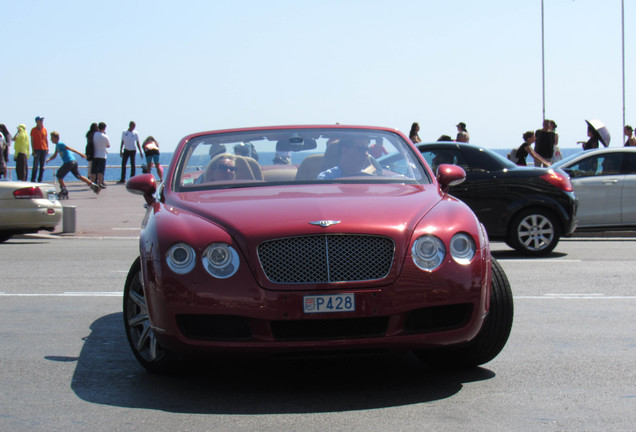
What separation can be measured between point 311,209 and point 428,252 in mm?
660

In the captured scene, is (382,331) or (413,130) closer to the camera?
(382,331)

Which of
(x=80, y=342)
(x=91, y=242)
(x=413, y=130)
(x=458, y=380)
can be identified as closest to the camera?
(x=458, y=380)

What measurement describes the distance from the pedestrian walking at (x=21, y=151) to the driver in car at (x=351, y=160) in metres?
21.1

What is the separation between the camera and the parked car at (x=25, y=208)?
53.2 ft

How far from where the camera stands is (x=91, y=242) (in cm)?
1677

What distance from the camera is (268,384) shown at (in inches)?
232

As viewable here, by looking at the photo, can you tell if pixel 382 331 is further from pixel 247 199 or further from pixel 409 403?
pixel 247 199

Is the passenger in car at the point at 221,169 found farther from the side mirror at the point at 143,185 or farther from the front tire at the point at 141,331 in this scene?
the front tire at the point at 141,331

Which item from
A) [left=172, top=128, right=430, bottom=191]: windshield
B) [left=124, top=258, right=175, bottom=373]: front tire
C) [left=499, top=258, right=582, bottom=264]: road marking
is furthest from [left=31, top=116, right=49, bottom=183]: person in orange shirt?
[left=124, top=258, right=175, bottom=373]: front tire

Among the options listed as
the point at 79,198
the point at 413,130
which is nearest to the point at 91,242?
the point at 413,130

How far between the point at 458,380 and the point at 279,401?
1.08 meters

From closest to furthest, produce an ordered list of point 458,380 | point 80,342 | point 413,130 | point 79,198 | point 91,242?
point 458,380 → point 80,342 → point 91,242 → point 413,130 → point 79,198

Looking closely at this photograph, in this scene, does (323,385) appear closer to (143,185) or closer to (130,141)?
(143,185)

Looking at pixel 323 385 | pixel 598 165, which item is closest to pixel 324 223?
pixel 323 385
